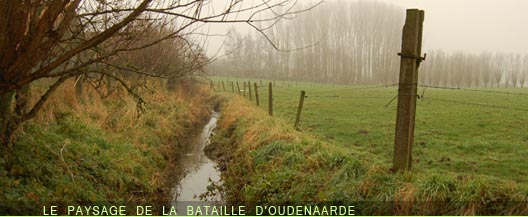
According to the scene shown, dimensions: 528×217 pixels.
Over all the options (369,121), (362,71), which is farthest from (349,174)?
(362,71)

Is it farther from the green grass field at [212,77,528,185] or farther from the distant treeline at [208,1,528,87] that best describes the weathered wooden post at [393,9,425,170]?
the distant treeline at [208,1,528,87]

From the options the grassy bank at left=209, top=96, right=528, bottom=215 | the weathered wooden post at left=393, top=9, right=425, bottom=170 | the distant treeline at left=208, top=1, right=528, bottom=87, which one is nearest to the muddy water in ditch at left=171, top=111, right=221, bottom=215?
the grassy bank at left=209, top=96, right=528, bottom=215

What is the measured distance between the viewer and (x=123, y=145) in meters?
8.36

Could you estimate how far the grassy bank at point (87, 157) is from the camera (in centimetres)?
485

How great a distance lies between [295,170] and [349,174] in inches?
47.2

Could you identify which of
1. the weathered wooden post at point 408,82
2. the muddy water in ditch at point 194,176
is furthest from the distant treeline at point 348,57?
the weathered wooden post at point 408,82

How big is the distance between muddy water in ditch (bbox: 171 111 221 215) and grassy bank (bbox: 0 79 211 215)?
30 centimetres

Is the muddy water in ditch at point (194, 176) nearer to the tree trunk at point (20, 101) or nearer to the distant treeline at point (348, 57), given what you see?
the tree trunk at point (20, 101)

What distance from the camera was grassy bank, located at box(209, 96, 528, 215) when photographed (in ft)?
14.1

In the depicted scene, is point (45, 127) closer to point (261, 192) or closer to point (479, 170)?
point (261, 192)

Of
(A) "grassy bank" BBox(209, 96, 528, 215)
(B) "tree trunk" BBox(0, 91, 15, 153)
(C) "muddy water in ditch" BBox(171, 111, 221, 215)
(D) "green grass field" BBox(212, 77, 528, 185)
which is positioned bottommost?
(C) "muddy water in ditch" BBox(171, 111, 221, 215)

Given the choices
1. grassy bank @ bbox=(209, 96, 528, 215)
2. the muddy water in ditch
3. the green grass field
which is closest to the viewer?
grassy bank @ bbox=(209, 96, 528, 215)

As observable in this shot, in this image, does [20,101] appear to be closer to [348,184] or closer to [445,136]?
[348,184]

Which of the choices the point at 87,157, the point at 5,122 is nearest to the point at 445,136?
the point at 87,157
